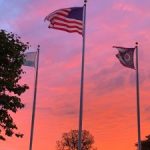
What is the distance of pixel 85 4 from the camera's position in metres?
38.9

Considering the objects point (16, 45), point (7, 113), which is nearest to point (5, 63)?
point (16, 45)

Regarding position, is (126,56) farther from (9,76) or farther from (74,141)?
(74,141)

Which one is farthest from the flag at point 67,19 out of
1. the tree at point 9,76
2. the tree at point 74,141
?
the tree at point 74,141

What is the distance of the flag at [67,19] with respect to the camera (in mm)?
36281

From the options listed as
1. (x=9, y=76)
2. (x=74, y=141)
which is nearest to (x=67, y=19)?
(x=9, y=76)

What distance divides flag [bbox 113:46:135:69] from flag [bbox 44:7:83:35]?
562cm

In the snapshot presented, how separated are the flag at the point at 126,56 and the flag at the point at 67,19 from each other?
562cm

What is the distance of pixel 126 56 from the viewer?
139ft

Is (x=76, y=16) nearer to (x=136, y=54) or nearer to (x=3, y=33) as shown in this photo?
(x=3, y=33)

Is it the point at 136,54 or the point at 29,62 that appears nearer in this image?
the point at 136,54

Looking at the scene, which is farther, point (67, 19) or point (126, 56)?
point (126, 56)

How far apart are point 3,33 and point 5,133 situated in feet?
26.6

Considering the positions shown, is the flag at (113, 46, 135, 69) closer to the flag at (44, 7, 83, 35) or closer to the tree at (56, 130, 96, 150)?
the flag at (44, 7, 83, 35)

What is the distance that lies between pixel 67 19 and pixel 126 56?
7924 millimetres
